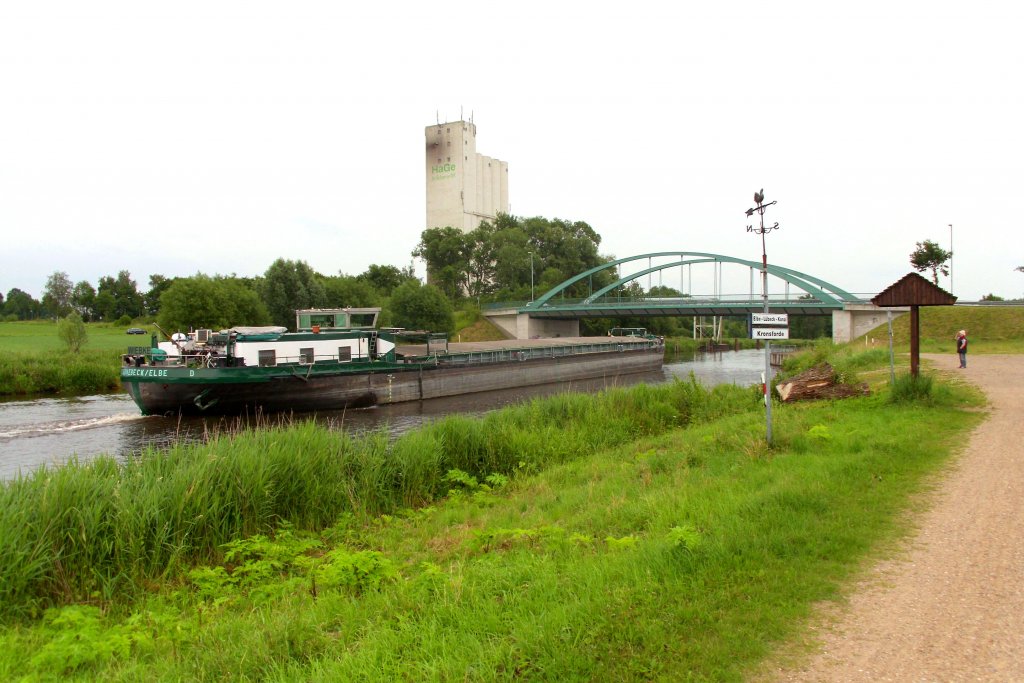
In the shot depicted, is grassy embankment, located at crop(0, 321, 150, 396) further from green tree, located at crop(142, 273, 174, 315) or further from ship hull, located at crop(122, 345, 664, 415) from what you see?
green tree, located at crop(142, 273, 174, 315)

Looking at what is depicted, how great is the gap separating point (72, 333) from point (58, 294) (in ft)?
308

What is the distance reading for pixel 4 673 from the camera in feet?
15.0

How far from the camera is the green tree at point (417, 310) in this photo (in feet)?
181

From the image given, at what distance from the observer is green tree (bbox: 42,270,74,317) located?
113000 millimetres

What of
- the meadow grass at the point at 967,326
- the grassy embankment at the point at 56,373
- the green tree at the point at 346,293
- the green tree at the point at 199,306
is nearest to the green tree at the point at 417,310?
the green tree at the point at 346,293

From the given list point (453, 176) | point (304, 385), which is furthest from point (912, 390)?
point (453, 176)

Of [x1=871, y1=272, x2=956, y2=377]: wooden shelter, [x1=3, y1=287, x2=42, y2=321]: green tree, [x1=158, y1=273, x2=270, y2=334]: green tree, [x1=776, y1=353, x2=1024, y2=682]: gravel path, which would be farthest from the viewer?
[x1=3, y1=287, x2=42, y2=321]: green tree

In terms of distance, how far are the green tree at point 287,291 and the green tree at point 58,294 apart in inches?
3224

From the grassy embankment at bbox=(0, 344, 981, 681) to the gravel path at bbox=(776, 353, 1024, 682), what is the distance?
29 centimetres

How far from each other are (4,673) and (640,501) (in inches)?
240

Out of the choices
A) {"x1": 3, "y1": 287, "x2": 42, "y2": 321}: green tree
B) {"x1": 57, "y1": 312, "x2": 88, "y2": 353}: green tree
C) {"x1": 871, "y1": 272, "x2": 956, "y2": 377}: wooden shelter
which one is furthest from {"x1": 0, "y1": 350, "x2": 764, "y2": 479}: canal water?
{"x1": 3, "y1": 287, "x2": 42, "y2": 321}: green tree

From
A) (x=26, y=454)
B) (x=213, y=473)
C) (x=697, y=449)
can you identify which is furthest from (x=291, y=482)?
(x=26, y=454)

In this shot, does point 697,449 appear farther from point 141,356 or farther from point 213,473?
point 141,356

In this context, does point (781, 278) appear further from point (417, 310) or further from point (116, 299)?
point (116, 299)
